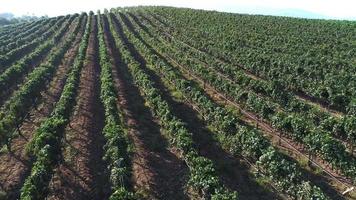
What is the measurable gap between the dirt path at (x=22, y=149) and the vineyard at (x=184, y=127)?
120 mm

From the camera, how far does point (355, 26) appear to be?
357 ft

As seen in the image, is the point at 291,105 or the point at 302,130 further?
the point at 291,105

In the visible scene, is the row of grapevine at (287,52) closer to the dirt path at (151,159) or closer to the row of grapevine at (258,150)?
the row of grapevine at (258,150)

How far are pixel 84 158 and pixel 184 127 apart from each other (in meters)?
9.10

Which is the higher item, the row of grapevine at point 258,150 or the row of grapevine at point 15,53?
the row of grapevine at point 258,150

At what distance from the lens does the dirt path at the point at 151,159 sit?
32562 millimetres

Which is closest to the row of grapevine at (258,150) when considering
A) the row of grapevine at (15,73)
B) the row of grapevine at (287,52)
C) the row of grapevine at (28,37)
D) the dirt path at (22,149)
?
the row of grapevine at (287,52)

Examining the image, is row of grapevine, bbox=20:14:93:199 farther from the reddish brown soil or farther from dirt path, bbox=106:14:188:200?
dirt path, bbox=106:14:188:200

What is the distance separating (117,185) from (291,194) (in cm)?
1166

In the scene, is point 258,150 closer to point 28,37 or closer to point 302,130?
point 302,130

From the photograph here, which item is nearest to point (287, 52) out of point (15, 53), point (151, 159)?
point (151, 159)

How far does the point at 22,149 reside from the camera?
40.0m

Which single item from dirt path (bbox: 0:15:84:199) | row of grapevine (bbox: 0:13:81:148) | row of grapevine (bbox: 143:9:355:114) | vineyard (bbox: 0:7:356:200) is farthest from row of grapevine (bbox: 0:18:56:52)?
dirt path (bbox: 0:15:84:199)

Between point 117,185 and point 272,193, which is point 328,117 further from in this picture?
point 117,185
